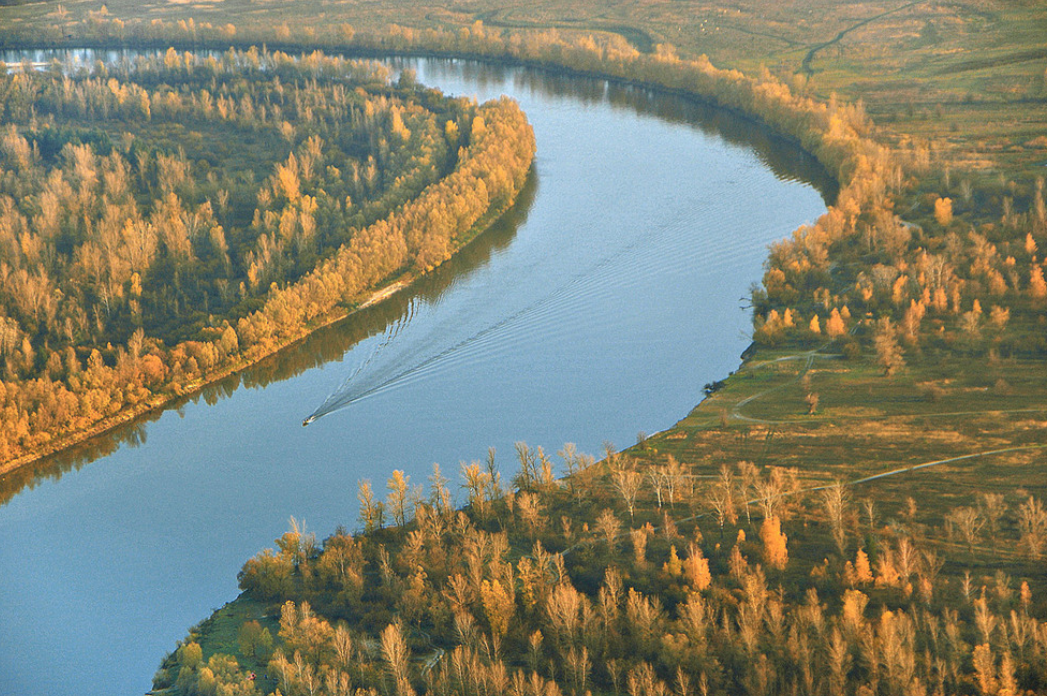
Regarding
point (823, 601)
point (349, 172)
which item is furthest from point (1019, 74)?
point (823, 601)

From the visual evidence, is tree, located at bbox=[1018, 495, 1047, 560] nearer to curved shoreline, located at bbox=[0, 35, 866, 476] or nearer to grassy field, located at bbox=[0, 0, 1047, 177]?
curved shoreline, located at bbox=[0, 35, 866, 476]

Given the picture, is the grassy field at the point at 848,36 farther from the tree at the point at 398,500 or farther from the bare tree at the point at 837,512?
the tree at the point at 398,500

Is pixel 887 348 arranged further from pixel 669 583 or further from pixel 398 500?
pixel 398 500

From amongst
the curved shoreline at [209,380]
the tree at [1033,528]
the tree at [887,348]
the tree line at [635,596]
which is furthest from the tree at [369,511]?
the tree at [887,348]

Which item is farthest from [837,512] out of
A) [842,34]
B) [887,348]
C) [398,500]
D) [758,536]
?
[842,34]

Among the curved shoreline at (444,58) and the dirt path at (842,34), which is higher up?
the dirt path at (842,34)

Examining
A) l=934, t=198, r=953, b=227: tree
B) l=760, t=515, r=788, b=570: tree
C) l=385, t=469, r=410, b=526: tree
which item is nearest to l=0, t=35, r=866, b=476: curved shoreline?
l=934, t=198, r=953, b=227: tree

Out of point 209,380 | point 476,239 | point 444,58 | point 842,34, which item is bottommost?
point 209,380
